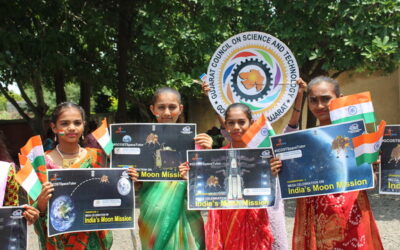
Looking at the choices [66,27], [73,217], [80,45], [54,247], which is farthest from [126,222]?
[80,45]

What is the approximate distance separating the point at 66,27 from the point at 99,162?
23.1 feet

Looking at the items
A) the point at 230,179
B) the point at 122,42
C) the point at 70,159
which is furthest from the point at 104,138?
the point at 122,42

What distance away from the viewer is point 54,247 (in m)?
3.20

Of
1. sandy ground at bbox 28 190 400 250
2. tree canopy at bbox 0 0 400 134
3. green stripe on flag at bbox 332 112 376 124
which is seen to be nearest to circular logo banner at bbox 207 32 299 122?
green stripe on flag at bbox 332 112 376 124

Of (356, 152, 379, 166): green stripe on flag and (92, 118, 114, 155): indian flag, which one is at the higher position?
(92, 118, 114, 155): indian flag

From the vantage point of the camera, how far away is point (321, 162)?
2943 mm

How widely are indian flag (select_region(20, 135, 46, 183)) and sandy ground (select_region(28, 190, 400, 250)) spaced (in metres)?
2.01

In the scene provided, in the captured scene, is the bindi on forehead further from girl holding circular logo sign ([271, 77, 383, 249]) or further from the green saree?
girl holding circular logo sign ([271, 77, 383, 249])

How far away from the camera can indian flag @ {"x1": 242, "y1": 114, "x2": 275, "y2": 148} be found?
320 centimetres

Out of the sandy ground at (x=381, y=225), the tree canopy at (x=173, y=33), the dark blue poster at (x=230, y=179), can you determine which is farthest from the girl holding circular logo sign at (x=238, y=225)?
the tree canopy at (x=173, y=33)

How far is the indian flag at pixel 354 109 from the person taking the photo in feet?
9.66

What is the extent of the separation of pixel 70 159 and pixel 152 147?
2.03ft

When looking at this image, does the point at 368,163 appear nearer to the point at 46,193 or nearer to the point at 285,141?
the point at 285,141

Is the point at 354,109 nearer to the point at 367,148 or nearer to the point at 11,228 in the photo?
the point at 367,148
